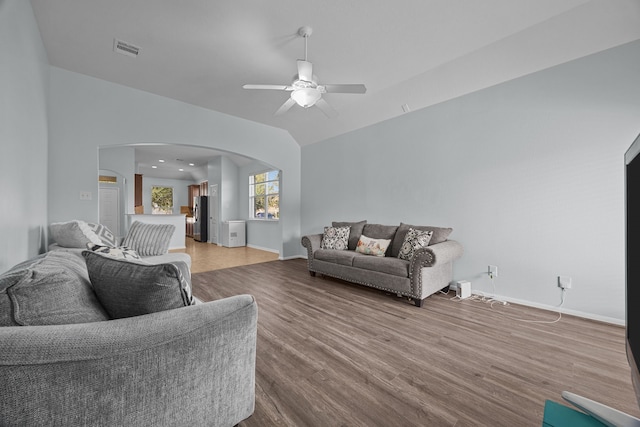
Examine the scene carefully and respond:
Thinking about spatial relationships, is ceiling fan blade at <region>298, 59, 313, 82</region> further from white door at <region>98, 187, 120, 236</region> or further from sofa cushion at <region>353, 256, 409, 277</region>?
white door at <region>98, 187, 120, 236</region>

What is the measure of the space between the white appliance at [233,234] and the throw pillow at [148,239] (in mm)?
4527

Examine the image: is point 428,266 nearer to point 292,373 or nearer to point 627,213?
point 292,373

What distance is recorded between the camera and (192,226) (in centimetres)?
1012

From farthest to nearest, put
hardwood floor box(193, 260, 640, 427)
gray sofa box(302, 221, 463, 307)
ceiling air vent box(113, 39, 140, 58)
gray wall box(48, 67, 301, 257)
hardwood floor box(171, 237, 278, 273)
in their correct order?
hardwood floor box(171, 237, 278, 273) → gray wall box(48, 67, 301, 257) → gray sofa box(302, 221, 463, 307) → ceiling air vent box(113, 39, 140, 58) → hardwood floor box(193, 260, 640, 427)

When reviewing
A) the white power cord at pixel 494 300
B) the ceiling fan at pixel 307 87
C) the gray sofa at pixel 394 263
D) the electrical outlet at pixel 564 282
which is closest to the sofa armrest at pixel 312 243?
the gray sofa at pixel 394 263

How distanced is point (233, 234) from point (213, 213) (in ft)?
4.90

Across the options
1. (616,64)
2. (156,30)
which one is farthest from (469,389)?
(156,30)

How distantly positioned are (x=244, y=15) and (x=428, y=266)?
3.20 meters

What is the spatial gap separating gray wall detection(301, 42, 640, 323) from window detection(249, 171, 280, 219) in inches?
150

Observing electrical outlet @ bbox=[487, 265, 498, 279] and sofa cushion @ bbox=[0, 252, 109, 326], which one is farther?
electrical outlet @ bbox=[487, 265, 498, 279]

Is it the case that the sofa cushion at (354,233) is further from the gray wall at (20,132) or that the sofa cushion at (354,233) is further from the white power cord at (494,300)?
the gray wall at (20,132)

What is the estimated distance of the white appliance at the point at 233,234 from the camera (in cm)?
776

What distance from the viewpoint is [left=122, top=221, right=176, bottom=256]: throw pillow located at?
3121 mm

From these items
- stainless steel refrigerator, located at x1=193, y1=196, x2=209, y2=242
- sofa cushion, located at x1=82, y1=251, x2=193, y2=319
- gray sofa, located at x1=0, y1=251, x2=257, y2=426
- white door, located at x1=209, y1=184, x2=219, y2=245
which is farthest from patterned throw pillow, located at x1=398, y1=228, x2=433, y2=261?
stainless steel refrigerator, located at x1=193, y1=196, x2=209, y2=242
